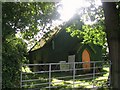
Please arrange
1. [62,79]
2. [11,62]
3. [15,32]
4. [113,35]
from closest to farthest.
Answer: [11,62] < [15,32] < [113,35] < [62,79]

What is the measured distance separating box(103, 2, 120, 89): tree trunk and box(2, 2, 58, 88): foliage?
3.04 m

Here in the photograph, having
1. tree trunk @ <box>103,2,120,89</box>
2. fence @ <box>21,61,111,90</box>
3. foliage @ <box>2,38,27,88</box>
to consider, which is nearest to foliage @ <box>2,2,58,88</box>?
foliage @ <box>2,38,27,88</box>

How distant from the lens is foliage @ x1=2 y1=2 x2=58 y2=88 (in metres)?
9.85

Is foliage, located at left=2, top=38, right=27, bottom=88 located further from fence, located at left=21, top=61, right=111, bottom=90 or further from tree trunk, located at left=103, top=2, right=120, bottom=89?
tree trunk, located at left=103, top=2, right=120, bottom=89

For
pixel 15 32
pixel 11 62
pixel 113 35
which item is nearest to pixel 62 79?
pixel 113 35

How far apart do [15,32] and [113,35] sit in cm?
423

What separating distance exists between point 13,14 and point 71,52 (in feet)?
48.8

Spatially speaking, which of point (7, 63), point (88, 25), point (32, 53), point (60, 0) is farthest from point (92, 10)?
point (32, 53)

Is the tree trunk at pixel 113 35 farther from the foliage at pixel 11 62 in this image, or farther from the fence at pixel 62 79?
the foliage at pixel 11 62

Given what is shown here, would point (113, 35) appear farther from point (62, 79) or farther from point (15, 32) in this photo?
point (62, 79)

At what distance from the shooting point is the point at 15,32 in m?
10.5

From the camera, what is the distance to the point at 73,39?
82.5 ft

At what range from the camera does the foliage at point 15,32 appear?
9853 mm

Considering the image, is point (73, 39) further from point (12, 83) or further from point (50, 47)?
point (12, 83)
